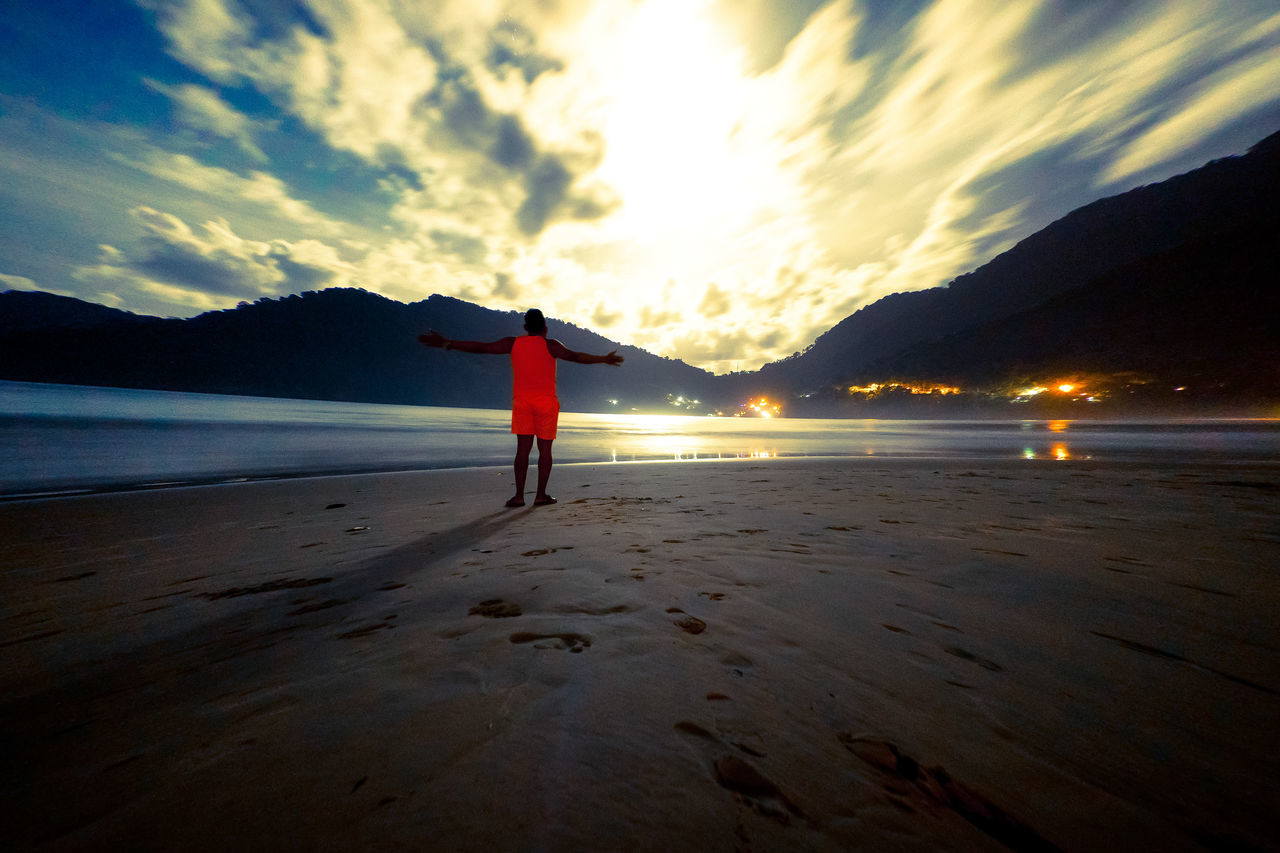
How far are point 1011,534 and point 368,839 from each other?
4.90 metres

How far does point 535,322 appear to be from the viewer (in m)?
6.11

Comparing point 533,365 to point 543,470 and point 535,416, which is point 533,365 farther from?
point 543,470

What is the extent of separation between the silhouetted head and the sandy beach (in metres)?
3.32

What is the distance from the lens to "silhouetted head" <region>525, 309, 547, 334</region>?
594cm

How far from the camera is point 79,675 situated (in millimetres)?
1790

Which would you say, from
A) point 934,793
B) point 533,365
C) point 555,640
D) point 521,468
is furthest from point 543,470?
point 934,793

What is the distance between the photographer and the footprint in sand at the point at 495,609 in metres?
2.28

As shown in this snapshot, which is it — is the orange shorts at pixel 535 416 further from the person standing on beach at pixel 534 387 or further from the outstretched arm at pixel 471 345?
the outstretched arm at pixel 471 345

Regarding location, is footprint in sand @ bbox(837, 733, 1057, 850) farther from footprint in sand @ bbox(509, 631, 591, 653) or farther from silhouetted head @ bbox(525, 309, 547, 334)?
silhouetted head @ bbox(525, 309, 547, 334)

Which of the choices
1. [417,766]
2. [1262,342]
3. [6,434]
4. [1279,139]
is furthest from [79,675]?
[1279,139]

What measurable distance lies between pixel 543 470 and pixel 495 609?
3787 mm

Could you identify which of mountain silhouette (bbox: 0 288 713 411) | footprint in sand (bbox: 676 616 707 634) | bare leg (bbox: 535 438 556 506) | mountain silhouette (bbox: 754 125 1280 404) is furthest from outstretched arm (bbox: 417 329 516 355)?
mountain silhouette (bbox: 0 288 713 411)

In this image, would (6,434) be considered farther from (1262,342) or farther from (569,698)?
(1262,342)

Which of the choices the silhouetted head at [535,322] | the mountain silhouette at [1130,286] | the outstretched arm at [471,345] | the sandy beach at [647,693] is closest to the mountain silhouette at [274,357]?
the mountain silhouette at [1130,286]
